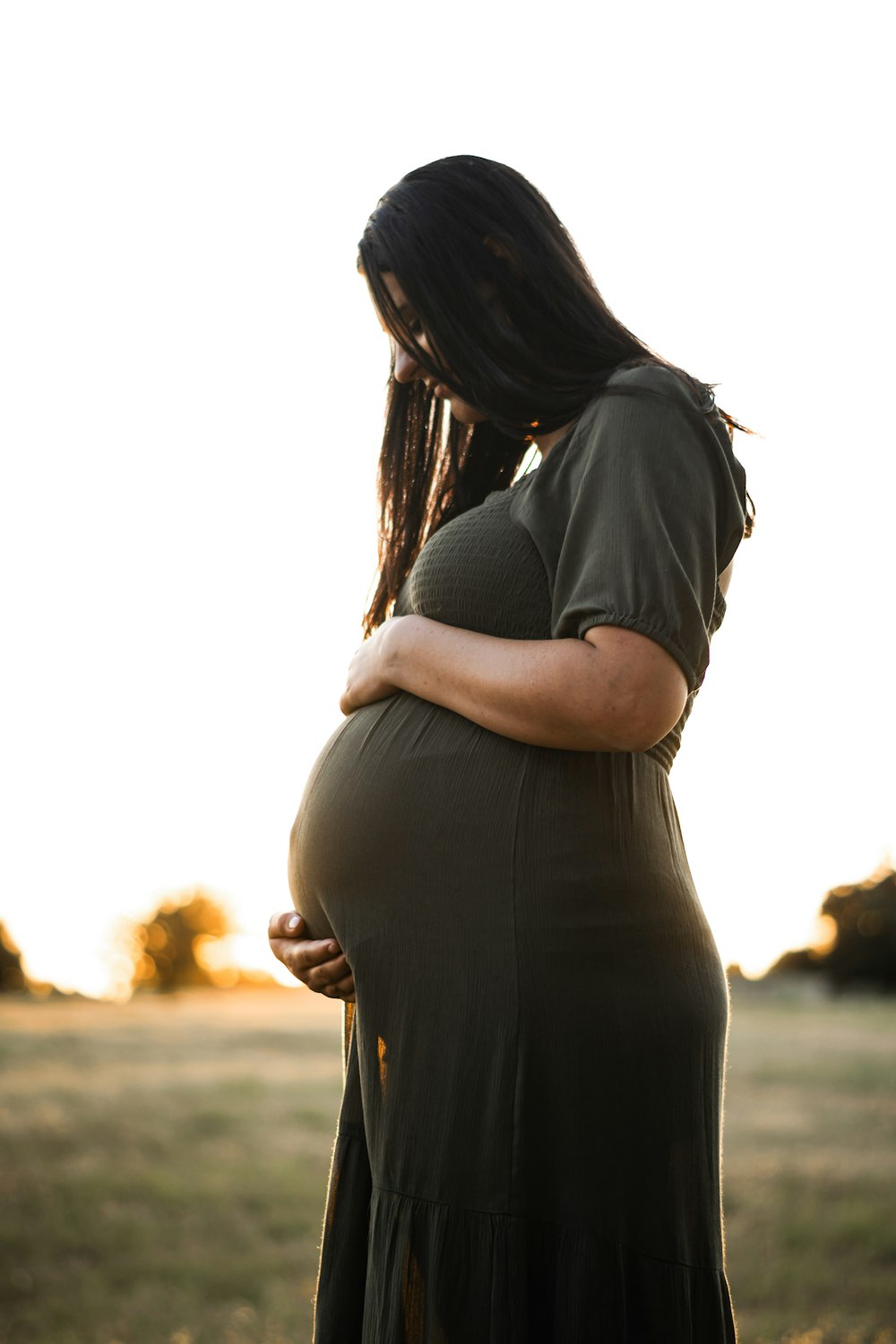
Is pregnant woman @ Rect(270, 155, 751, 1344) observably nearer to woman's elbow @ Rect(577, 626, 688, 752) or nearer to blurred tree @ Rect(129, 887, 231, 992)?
woman's elbow @ Rect(577, 626, 688, 752)

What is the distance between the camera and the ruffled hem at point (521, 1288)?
121 cm

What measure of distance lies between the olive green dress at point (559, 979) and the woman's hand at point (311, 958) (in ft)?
0.28

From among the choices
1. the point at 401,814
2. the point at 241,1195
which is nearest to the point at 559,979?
the point at 401,814

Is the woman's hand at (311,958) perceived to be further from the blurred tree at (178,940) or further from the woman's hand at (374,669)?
the blurred tree at (178,940)

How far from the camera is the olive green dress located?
1.23 meters

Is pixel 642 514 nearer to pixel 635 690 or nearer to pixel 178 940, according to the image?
pixel 635 690

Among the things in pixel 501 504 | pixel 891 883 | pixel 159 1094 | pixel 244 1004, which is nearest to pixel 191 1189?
pixel 159 1094

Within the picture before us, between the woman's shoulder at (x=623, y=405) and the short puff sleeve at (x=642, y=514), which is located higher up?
the woman's shoulder at (x=623, y=405)

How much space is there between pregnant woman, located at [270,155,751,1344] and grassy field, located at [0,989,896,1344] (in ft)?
8.34

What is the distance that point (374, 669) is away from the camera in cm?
146

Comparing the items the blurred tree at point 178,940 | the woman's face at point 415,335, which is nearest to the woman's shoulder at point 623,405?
the woman's face at point 415,335

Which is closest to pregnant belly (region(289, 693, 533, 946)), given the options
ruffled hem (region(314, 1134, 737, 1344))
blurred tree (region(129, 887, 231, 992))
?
ruffled hem (region(314, 1134, 737, 1344))

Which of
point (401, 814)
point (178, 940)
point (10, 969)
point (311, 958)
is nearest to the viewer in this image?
point (401, 814)

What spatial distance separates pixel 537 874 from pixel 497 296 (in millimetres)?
720
